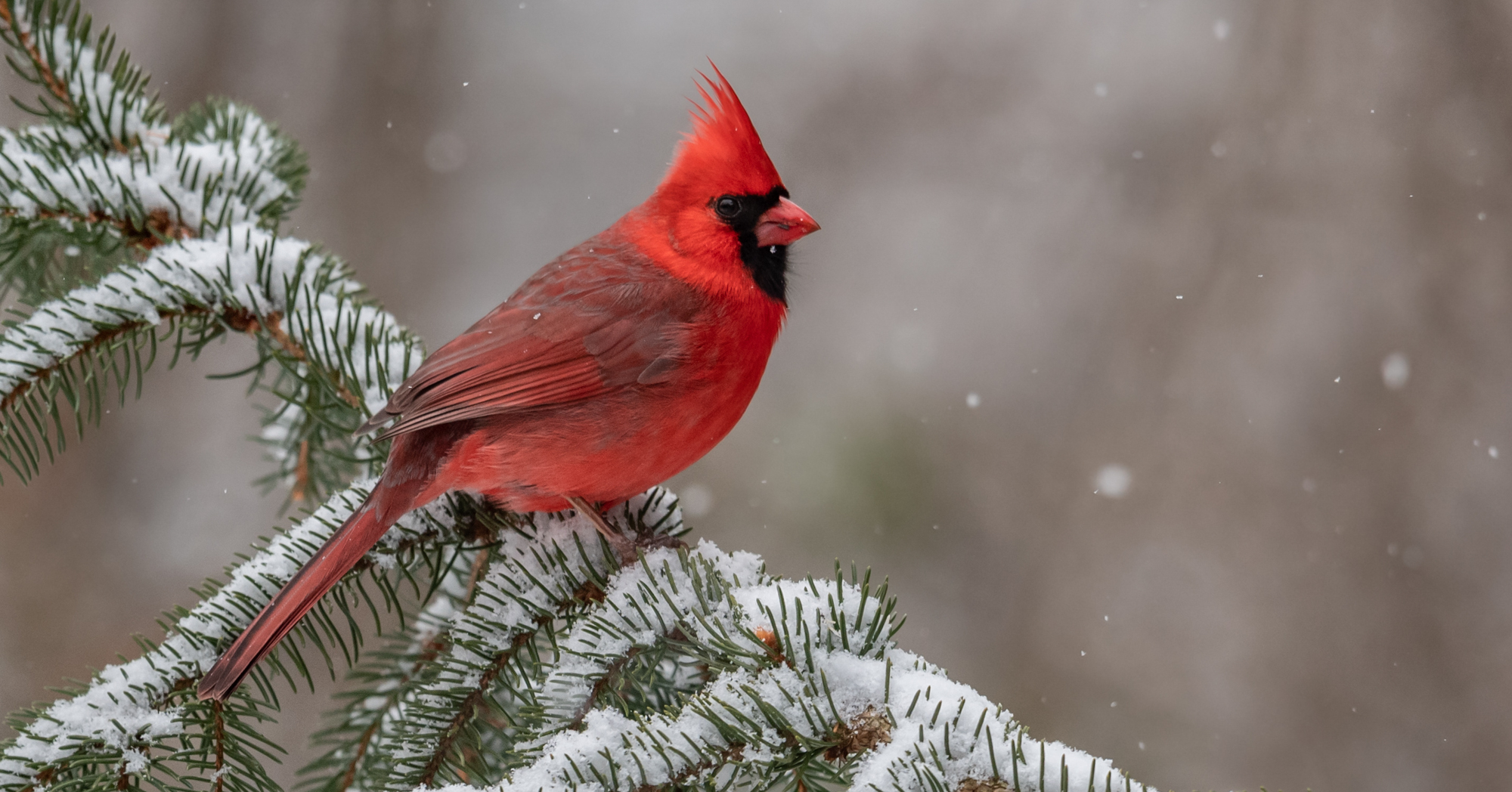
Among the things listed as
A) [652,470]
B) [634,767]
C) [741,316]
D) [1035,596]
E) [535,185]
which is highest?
[535,185]

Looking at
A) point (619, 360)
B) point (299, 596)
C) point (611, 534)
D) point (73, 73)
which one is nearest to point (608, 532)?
point (611, 534)

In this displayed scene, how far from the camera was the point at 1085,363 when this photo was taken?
16.5ft

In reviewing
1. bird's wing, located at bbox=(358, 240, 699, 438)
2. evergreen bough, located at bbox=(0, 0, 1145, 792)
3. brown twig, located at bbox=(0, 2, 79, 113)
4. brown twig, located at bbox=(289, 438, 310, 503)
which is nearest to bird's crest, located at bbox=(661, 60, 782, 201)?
bird's wing, located at bbox=(358, 240, 699, 438)

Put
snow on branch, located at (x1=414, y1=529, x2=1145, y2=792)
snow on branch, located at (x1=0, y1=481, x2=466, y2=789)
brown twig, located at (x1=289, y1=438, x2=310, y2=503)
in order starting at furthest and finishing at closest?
1. brown twig, located at (x1=289, y1=438, x2=310, y2=503)
2. snow on branch, located at (x1=0, y1=481, x2=466, y2=789)
3. snow on branch, located at (x1=414, y1=529, x2=1145, y2=792)

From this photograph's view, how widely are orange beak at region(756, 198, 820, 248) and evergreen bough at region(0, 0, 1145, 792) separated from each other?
59 cm

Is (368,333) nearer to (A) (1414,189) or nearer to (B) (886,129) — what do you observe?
(B) (886,129)

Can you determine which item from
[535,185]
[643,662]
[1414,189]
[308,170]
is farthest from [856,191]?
[643,662]

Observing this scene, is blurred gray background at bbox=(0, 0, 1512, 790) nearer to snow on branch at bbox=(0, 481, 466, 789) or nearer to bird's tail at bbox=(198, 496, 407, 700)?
snow on branch at bbox=(0, 481, 466, 789)

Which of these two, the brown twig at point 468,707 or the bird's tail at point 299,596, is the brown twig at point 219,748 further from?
the brown twig at point 468,707

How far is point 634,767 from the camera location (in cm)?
114

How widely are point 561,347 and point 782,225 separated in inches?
20.7

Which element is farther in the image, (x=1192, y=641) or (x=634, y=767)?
(x=1192, y=641)

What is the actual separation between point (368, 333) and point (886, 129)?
402 cm

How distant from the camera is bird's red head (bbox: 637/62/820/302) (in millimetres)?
2162
